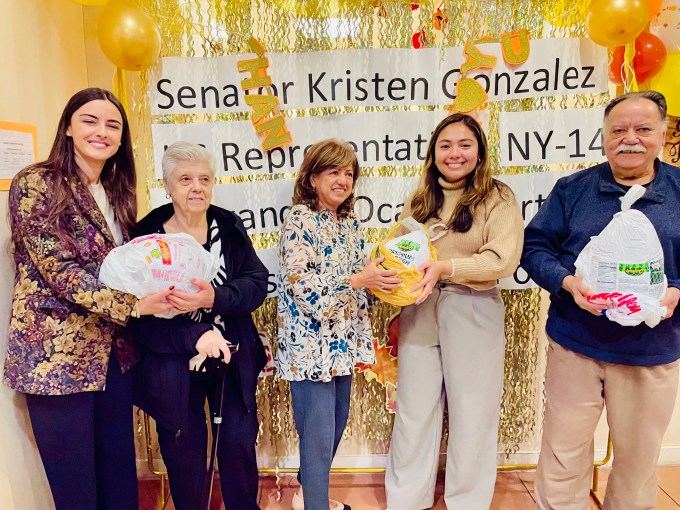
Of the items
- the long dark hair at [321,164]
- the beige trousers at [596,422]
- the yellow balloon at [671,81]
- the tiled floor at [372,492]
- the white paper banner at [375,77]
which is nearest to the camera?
the beige trousers at [596,422]

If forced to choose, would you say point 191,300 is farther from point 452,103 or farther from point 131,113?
point 452,103

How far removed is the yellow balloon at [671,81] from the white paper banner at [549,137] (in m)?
0.27

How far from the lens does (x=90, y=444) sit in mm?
1470

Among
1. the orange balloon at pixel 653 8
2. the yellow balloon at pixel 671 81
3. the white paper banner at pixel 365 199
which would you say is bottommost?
the white paper banner at pixel 365 199

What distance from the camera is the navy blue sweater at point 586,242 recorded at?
1.53 metres

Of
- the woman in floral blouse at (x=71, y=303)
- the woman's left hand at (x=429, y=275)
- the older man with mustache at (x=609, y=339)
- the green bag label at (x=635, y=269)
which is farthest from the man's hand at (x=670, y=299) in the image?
the woman in floral blouse at (x=71, y=303)

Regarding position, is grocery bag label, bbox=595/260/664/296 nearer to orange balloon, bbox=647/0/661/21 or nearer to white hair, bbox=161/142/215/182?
orange balloon, bbox=647/0/661/21

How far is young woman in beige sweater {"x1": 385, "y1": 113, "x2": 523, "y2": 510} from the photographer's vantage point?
69.1 inches

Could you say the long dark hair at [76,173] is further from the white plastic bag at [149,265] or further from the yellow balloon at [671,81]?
the yellow balloon at [671,81]

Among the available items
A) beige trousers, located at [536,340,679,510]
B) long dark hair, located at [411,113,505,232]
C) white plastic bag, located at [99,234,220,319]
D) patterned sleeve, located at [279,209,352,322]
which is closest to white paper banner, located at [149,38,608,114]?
long dark hair, located at [411,113,505,232]

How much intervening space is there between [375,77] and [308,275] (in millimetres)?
1014

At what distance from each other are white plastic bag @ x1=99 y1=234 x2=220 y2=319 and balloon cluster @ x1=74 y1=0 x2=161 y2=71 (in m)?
0.89

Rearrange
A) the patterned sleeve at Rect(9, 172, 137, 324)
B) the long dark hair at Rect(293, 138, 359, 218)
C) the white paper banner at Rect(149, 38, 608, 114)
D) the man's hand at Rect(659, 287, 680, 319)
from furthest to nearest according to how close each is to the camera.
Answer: the white paper banner at Rect(149, 38, 608, 114)
the long dark hair at Rect(293, 138, 359, 218)
the man's hand at Rect(659, 287, 680, 319)
the patterned sleeve at Rect(9, 172, 137, 324)

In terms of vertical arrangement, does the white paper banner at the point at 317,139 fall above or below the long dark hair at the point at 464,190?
above
